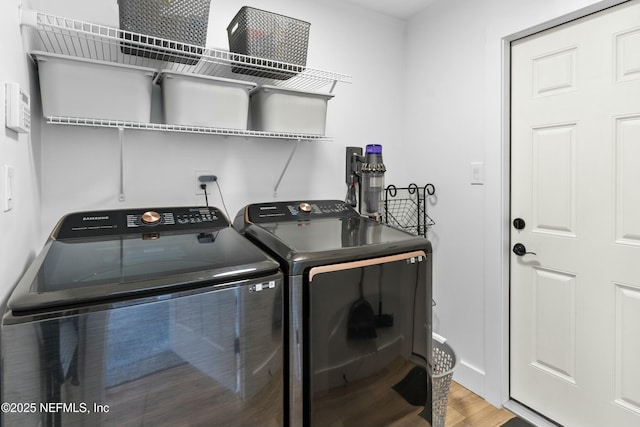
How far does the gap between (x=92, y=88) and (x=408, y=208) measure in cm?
202

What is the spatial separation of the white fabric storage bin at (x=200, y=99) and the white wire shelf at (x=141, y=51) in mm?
104

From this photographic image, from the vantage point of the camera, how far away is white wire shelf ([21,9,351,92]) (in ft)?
4.34

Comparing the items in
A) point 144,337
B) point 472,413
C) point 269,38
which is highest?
point 269,38

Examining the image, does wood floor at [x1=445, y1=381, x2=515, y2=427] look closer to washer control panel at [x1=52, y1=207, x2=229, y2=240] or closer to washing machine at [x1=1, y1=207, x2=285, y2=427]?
washing machine at [x1=1, y1=207, x2=285, y2=427]

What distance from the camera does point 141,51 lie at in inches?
60.9

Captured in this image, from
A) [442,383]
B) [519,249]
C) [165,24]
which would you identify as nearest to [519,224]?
[519,249]

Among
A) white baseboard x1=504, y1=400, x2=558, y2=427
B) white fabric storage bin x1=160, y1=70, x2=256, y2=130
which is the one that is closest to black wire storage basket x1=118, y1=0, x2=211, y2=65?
white fabric storage bin x1=160, y1=70, x2=256, y2=130

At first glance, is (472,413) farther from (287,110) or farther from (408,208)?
(287,110)

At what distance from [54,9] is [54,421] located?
1627 mm

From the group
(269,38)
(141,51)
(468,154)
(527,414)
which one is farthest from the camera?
(468,154)

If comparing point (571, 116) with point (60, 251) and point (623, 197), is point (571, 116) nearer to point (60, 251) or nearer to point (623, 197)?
point (623, 197)

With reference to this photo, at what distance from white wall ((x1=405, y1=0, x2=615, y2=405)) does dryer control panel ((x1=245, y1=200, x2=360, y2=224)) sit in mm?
787

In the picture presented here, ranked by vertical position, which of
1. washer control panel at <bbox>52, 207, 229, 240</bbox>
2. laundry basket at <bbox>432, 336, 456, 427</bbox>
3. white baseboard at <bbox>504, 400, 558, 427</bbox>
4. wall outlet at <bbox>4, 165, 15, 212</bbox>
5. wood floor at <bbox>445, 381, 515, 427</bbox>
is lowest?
wood floor at <bbox>445, 381, 515, 427</bbox>

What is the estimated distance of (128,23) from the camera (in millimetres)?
1388
